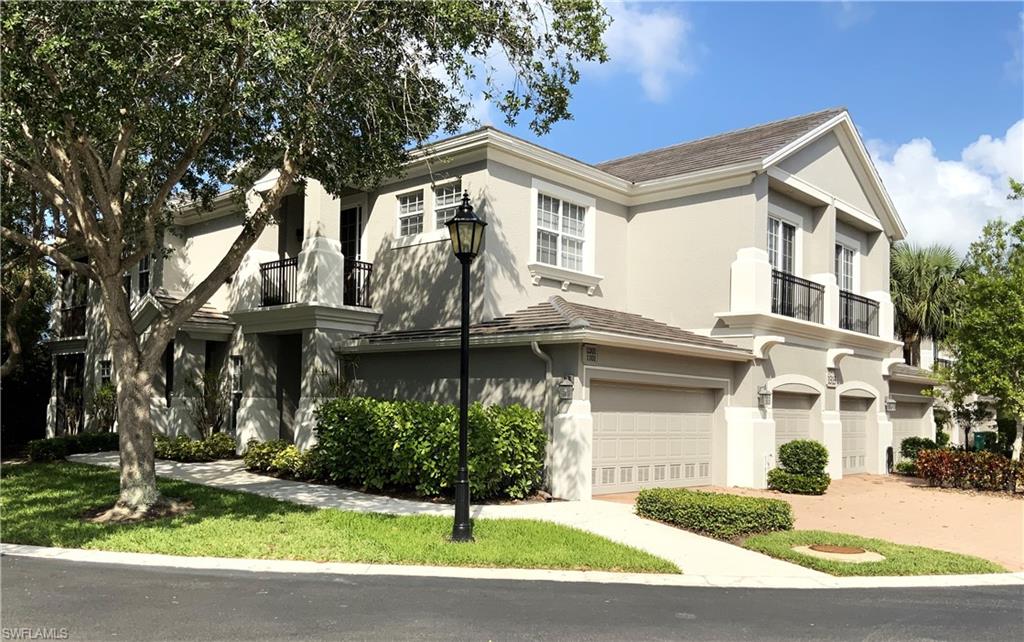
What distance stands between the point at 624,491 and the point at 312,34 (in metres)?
9.63

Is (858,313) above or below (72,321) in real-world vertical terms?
above

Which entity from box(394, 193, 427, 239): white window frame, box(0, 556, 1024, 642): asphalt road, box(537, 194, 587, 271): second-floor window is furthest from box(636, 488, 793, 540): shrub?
box(394, 193, 427, 239): white window frame

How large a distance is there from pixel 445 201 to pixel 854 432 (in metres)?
12.7

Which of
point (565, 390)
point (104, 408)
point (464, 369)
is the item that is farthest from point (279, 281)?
point (464, 369)

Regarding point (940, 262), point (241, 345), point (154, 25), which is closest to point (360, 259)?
point (241, 345)

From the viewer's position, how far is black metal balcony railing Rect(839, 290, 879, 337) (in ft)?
68.4

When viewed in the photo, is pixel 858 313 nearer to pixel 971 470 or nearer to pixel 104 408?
pixel 971 470

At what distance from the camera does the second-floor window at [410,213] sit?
1802cm

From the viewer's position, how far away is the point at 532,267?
16922mm

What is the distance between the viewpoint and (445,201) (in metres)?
17.3

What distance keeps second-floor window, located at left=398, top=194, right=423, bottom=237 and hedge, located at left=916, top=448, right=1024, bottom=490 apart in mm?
13107

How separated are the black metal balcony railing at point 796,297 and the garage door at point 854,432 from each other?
3110 mm

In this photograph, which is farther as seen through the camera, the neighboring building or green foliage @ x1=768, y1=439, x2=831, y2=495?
green foliage @ x1=768, y1=439, x2=831, y2=495

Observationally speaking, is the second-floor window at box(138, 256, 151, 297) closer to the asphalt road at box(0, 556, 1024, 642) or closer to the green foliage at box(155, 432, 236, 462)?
the green foliage at box(155, 432, 236, 462)
